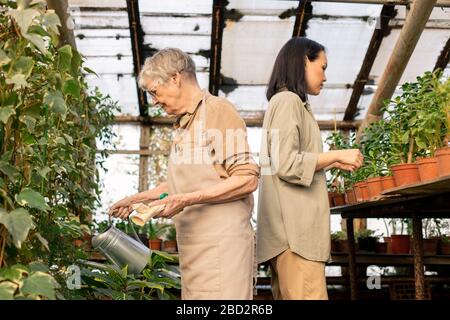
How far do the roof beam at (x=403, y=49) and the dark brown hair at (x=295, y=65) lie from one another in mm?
3704

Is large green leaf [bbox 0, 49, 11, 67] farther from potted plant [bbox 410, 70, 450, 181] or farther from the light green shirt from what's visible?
potted plant [bbox 410, 70, 450, 181]

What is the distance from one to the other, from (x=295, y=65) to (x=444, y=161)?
1079mm

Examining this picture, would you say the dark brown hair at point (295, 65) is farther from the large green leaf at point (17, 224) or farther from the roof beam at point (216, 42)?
the roof beam at point (216, 42)

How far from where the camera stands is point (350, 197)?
15.7 ft

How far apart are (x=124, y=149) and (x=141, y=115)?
0.45 m

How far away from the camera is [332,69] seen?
801 centimetres

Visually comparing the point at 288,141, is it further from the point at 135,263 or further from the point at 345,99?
the point at 345,99

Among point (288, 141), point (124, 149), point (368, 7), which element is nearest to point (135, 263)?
point (288, 141)

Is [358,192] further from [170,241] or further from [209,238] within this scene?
[170,241]

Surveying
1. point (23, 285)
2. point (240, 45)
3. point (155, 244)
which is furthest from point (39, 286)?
point (240, 45)

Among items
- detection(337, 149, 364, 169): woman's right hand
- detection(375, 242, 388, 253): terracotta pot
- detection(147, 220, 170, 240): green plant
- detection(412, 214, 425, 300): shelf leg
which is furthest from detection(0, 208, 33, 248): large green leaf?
detection(375, 242, 388, 253): terracotta pot

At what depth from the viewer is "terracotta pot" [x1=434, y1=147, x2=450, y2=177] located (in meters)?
3.03

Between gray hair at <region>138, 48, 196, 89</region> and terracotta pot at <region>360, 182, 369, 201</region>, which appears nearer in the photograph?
gray hair at <region>138, 48, 196, 89</region>

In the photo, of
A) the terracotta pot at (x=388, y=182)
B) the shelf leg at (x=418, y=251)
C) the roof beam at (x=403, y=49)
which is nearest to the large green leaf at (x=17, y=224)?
the terracotta pot at (x=388, y=182)
